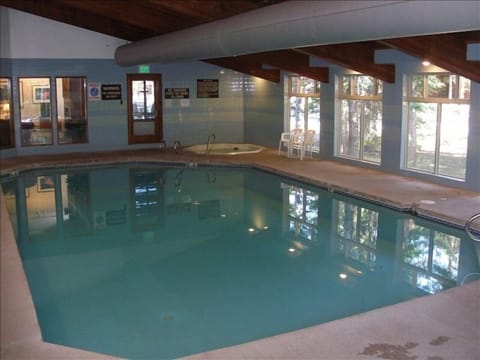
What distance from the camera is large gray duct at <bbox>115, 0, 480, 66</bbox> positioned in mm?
4547

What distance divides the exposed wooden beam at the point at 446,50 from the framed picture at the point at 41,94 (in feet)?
28.2

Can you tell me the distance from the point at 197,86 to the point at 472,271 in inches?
403

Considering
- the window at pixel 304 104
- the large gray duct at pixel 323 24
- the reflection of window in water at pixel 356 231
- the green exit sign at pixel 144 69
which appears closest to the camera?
the large gray duct at pixel 323 24

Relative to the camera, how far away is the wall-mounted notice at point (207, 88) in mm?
14992

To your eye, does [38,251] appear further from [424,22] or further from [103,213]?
[424,22]

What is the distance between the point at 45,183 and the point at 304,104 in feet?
19.3

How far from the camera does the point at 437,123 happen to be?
940 cm

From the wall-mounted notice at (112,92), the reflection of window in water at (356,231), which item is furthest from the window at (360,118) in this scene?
the wall-mounted notice at (112,92)

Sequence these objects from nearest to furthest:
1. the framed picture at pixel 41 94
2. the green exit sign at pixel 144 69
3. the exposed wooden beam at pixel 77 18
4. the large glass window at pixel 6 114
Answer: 1. the exposed wooden beam at pixel 77 18
2. the large glass window at pixel 6 114
3. the framed picture at pixel 41 94
4. the green exit sign at pixel 144 69

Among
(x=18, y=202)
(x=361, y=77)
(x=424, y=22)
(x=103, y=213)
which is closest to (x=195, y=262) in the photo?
(x=103, y=213)

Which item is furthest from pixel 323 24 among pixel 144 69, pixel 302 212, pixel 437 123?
pixel 144 69

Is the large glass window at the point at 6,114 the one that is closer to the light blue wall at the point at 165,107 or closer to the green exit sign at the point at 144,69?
the light blue wall at the point at 165,107

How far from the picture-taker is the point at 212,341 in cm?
447

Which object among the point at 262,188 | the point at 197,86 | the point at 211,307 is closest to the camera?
the point at 211,307
